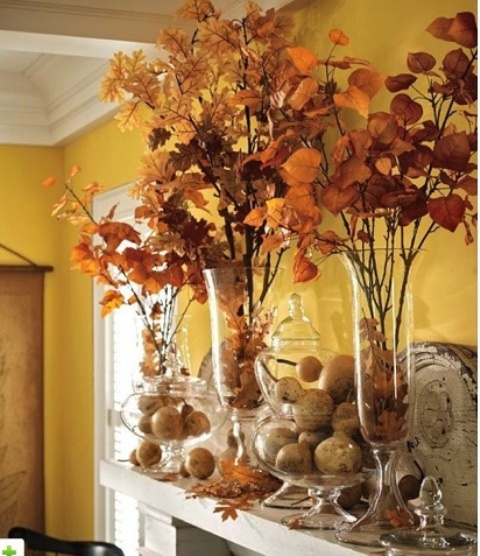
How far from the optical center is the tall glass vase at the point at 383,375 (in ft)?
5.87

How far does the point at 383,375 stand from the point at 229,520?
0.58 meters

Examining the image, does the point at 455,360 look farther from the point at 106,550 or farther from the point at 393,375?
the point at 106,550

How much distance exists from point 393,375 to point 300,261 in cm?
32

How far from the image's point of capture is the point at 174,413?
256 centimetres

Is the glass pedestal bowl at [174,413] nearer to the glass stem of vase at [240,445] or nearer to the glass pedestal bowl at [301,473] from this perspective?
the glass stem of vase at [240,445]

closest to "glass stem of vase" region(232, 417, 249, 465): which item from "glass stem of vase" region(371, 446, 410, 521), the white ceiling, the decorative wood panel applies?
"glass stem of vase" region(371, 446, 410, 521)

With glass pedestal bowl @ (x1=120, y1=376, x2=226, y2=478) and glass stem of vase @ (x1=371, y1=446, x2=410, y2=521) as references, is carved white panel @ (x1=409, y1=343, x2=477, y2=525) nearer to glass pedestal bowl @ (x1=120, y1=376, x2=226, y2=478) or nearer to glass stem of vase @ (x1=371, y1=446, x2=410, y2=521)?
glass stem of vase @ (x1=371, y1=446, x2=410, y2=521)

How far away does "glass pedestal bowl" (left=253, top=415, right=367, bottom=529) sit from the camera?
6.29 feet

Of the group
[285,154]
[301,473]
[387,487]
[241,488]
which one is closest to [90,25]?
[285,154]

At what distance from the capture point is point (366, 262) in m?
2.03

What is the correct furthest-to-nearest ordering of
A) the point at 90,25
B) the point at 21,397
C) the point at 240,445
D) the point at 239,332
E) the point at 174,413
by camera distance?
the point at 21,397, the point at 90,25, the point at 174,413, the point at 240,445, the point at 239,332

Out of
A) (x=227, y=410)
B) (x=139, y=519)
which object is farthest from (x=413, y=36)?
(x=139, y=519)

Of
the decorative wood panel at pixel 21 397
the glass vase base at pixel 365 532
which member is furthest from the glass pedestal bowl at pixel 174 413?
the decorative wood panel at pixel 21 397

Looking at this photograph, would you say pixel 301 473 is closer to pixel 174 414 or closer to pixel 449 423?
pixel 449 423
